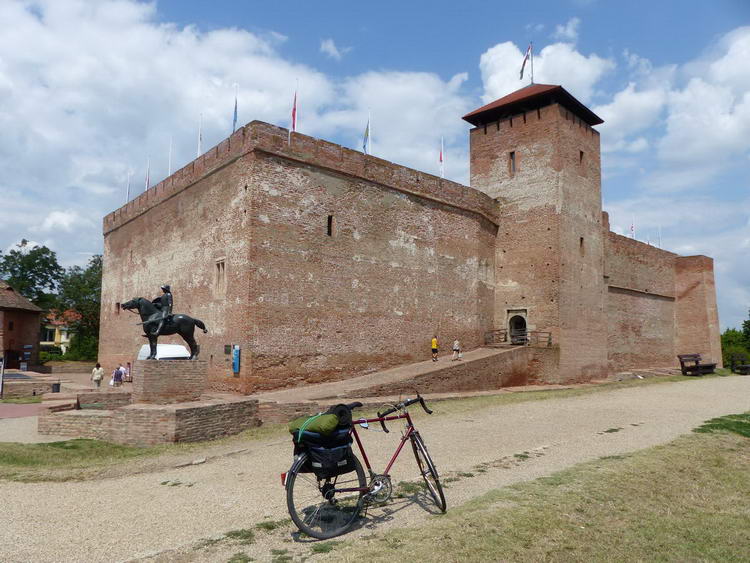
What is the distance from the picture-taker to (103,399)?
13883 mm

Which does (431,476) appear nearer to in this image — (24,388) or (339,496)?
(339,496)

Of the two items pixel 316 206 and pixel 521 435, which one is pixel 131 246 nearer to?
pixel 316 206

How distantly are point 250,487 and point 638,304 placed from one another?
26.6 meters

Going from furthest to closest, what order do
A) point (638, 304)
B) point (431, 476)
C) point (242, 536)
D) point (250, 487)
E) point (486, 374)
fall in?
point (638, 304)
point (486, 374)
point (250, 487)
point (431, 476)
point (242, 536)

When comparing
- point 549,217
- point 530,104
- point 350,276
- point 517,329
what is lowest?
point 517,329

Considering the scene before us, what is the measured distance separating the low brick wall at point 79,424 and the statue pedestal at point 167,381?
2.69 ft

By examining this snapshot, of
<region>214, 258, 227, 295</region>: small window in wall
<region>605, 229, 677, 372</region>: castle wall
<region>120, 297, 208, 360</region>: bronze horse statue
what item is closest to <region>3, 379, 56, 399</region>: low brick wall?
<region>214, 258, 227, 295</region>: small window in wall

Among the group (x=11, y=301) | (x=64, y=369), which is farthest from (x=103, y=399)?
(x=11, y=301)

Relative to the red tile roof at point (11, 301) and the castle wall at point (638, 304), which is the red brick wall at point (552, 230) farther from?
the red tile roof at point (11, 301)

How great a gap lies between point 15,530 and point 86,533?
0.72 metres

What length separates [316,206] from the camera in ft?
55.3

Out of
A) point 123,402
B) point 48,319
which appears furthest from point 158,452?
point 48,319

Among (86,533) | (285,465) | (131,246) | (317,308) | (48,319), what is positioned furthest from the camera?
(48,319)

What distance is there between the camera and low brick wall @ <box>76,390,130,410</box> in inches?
532
